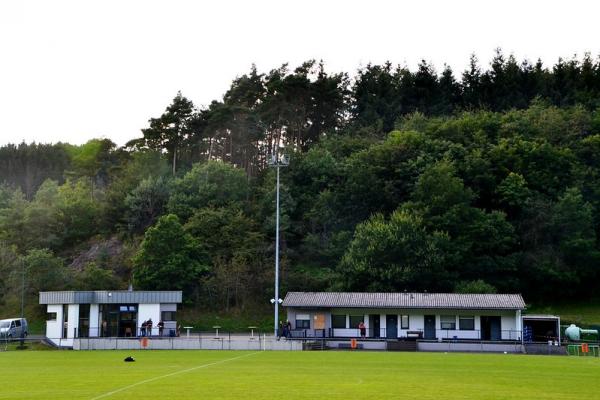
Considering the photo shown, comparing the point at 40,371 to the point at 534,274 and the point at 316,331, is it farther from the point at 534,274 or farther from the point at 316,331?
the point at 534,274

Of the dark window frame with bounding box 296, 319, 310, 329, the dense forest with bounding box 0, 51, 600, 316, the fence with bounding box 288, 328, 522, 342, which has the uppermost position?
the dense forest with bounding box 0, 51, 600, 316

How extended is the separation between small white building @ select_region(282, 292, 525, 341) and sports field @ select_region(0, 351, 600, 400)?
59.4 ft

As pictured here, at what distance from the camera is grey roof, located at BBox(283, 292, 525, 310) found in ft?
199

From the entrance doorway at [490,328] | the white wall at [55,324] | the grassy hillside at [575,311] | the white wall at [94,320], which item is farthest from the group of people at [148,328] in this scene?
the grassy hillside at [575,311]

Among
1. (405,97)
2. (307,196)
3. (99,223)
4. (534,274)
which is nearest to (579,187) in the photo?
(534,274)

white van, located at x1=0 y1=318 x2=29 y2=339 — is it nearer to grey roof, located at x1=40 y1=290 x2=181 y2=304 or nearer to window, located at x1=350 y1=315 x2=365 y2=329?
grey roof, located at x1=40 y1=290 x2=181 y2=304

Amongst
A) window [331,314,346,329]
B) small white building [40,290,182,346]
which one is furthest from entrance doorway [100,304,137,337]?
window [331,314,346,329]

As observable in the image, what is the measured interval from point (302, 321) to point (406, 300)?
948 centimetres

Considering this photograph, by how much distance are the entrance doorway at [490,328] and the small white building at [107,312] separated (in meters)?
26.4

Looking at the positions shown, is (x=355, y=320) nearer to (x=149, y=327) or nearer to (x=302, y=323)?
(x=302, y=323)

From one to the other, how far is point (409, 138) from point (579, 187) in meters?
21.8

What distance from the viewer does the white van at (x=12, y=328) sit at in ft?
204

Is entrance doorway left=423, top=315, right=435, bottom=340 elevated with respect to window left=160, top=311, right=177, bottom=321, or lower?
lower

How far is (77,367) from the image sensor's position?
36.4m
